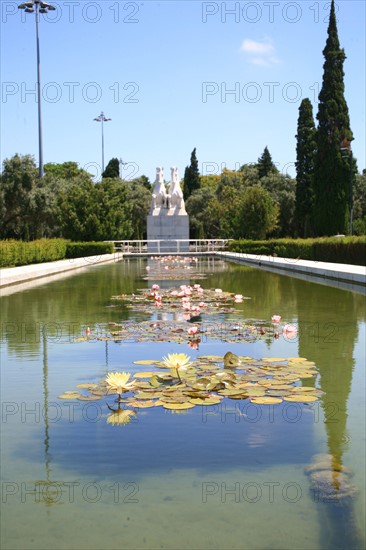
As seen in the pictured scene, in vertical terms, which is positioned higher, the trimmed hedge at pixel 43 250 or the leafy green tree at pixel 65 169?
the leafy green tree at pixel 65 169

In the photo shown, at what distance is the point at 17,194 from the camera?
131 feet

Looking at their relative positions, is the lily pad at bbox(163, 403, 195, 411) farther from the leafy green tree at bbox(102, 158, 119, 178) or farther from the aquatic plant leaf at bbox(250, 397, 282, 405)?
the leafy green tree at bbox(102, 158, 119, 178)

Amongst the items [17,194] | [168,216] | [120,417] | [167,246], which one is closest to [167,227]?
[168,216]

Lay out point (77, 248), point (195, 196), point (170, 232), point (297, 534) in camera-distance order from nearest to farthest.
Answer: point (297, 534), point (77, 248), point (170, 232), point (195, 196)

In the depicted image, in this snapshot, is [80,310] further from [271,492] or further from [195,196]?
[195,196]

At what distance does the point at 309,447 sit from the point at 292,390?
120 centimetres

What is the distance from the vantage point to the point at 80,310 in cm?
1047

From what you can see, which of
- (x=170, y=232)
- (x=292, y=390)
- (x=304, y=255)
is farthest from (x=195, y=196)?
(x=292, y=390)

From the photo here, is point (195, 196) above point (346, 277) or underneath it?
above

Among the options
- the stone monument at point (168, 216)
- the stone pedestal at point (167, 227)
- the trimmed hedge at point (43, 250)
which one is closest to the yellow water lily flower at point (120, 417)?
the trimmed hedge at point (43, 250)

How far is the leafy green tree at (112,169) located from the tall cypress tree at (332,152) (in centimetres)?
3091

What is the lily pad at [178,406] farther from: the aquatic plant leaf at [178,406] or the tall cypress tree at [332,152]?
the tall cypress tree at [332,152]

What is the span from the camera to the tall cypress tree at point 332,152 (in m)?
41.7

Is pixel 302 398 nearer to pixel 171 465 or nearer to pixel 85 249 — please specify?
pixel 171 465
